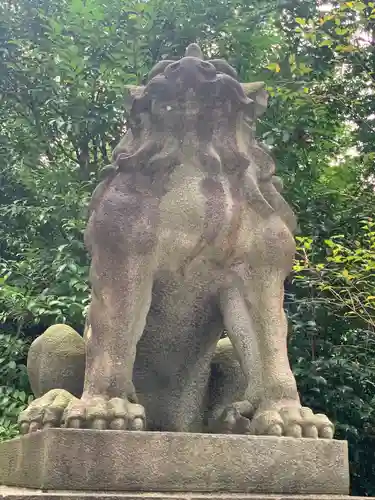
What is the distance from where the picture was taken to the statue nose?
8.82 feet

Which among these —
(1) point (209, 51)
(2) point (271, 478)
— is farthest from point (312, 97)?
(2) point (271, 478)

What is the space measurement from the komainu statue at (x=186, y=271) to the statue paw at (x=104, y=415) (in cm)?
10

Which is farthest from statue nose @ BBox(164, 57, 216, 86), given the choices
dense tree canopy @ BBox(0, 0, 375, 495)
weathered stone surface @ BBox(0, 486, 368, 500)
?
dense tree canopy @ BBox(0, 0, 375, 495)

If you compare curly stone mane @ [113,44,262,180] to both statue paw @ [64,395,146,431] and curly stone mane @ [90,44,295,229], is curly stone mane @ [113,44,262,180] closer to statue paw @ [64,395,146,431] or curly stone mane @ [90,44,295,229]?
curly stone mane @ [90,44,295,229]

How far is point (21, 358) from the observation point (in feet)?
20.2

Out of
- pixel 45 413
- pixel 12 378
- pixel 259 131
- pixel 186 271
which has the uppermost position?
pixel 259 131

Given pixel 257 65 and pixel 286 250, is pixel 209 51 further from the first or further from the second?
pixel 286 250

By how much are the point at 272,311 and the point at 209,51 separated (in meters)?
4.87

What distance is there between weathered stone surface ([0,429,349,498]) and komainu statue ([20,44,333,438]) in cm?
16

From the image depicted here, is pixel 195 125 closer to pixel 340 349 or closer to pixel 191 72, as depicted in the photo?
pixel 191 72

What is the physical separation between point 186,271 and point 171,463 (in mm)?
799

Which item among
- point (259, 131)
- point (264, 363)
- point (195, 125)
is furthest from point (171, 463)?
point (259, 131)

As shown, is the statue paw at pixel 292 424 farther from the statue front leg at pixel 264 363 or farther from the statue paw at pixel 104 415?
the statue paw at pixel 104 415

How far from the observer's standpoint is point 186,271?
102 inches
